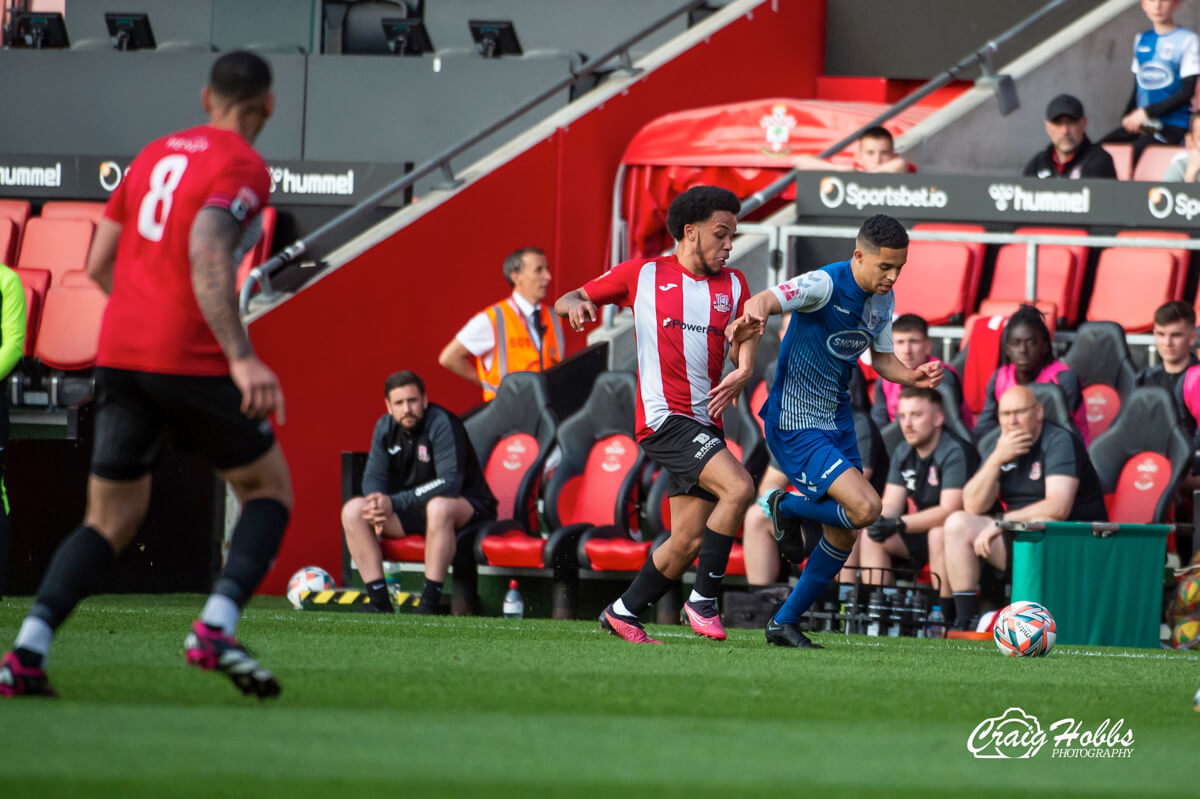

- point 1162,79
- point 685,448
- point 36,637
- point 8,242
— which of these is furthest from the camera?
point 8,242

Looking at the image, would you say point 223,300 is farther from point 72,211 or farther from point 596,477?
point 72,211

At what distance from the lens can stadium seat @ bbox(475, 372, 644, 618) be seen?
1117cm

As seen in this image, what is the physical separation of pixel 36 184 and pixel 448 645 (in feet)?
34.7

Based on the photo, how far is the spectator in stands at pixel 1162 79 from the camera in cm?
1455

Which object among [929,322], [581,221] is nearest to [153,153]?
[929,322]

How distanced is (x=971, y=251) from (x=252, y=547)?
29.7ft

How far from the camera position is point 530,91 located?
17.6 metres

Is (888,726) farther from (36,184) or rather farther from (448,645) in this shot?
(36,184)

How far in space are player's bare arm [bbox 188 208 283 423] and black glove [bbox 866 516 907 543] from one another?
5.99m

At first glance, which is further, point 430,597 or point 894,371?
point 430,597

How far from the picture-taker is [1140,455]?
1088 centimetres

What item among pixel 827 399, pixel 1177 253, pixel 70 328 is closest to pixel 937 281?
pixel 1177 253

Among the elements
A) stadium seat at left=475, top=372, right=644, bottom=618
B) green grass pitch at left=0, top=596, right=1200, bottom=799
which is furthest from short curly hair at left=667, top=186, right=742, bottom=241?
stadium seat at left=475, top=372, right=644, bottom=618

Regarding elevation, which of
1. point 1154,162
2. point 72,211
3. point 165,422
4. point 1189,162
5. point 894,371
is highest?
point 1154,162
